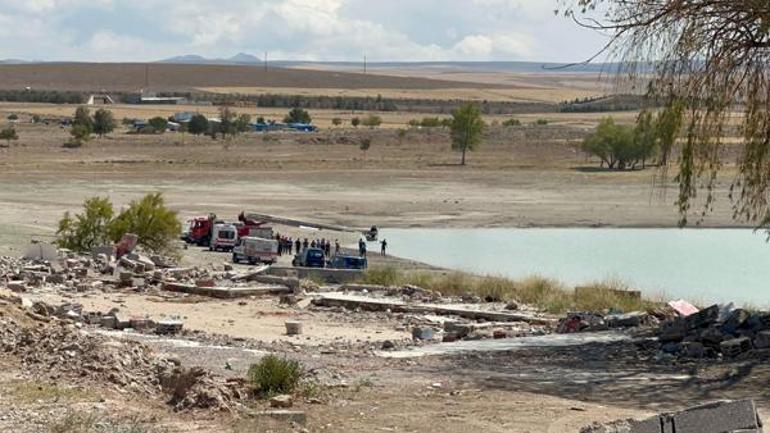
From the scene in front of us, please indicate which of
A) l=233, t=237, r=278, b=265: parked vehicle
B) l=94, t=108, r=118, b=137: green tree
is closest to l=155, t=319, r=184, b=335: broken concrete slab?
l=233, t=237, r=278, b=265: parked vehicle

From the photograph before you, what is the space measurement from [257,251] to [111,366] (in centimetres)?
2662

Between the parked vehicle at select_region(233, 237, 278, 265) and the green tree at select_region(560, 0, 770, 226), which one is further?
the parked vehicle at select_region(233, 237, 278, 265)

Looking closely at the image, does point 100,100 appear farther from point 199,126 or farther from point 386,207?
point 386,207

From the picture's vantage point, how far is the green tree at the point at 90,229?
1599 inches

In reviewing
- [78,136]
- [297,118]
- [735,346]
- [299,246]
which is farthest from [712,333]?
[297,118]

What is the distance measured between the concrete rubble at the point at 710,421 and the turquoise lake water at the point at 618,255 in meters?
22.9

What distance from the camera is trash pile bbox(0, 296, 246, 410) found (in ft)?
46.7

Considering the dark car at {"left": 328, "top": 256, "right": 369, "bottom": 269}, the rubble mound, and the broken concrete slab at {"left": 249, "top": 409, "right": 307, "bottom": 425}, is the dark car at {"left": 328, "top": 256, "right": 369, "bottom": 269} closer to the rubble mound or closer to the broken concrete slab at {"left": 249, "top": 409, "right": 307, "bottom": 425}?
the rubble mound

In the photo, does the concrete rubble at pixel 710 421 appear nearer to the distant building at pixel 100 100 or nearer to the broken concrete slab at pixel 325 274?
the broken concrete slab at pixel 325 274

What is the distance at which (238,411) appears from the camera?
543 inches

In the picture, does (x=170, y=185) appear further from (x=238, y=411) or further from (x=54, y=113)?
(x=54, y=113)

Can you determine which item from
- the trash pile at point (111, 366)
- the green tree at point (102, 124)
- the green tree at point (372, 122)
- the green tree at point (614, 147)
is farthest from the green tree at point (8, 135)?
the trash pile at point (111, 366)

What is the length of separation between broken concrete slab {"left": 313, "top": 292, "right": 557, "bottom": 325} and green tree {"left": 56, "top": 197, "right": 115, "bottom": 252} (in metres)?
13.8

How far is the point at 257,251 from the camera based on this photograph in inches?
1655
